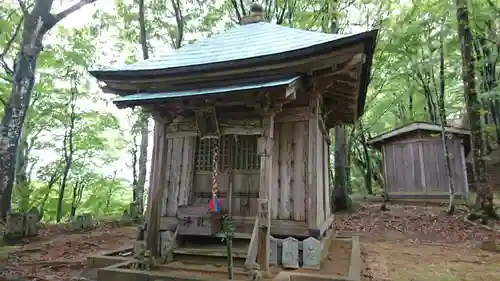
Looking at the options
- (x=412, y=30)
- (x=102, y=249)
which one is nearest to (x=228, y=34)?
(x=102, y=249)

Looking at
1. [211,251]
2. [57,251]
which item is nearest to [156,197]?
[211,251]

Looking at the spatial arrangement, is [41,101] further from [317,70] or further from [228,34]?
[317,70]

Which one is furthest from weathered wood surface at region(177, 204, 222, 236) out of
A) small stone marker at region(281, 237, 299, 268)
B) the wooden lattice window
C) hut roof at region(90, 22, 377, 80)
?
hut roof at region(90, 22, 377, 80)

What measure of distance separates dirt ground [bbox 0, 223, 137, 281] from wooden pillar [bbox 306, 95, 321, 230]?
502 centimetres

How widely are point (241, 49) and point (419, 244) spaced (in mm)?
8525

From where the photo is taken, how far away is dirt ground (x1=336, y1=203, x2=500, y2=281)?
647cm

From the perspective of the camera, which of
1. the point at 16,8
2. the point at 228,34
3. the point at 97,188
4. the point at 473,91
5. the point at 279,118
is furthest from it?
the point at 97,188

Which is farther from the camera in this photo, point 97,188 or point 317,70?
point 97,188

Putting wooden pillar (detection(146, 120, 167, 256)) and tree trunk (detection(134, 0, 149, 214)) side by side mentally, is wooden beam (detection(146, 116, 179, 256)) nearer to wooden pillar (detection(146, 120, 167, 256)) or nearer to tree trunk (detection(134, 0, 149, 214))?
wooden pillar (detection(146, 120, 167, 256))

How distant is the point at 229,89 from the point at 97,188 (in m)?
19.3

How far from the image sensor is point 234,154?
6906mm

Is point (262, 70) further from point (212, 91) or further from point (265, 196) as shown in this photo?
point (265, 196)

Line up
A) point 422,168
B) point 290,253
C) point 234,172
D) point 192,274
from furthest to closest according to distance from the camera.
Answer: point 422,168 < point 234,172 < point 290,253 < point 192,274

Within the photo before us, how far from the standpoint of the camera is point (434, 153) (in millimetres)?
16266
